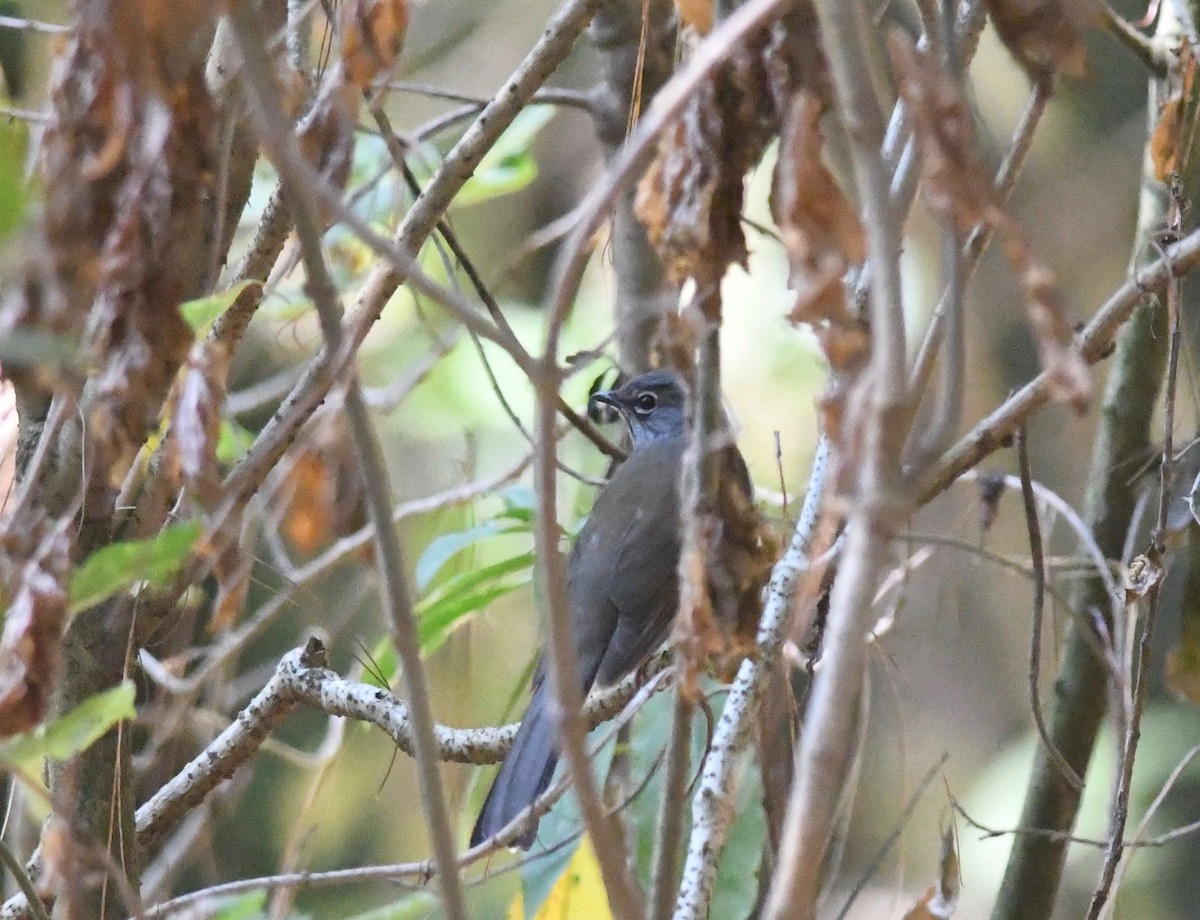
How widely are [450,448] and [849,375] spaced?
501 cm

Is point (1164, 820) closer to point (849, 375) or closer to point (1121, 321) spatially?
point (1121, 321)

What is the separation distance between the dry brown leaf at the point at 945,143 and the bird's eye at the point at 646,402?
3229 mm

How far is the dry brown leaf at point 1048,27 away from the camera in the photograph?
3.27 ft

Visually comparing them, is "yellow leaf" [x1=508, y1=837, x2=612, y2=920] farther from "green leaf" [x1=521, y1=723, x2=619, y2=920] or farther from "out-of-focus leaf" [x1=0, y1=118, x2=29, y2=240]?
"out-of-focus leaf" [x1=0, y1=118, x2=29, y2=240]

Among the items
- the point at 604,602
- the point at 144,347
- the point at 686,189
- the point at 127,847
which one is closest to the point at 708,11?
the point at 686,189

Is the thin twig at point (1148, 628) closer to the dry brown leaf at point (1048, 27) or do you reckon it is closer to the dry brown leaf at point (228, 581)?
the dry brown leaf at point (1048, 27)

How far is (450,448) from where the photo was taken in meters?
6.16

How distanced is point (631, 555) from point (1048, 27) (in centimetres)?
308

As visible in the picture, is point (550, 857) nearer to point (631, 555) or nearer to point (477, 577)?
point (477, 577)

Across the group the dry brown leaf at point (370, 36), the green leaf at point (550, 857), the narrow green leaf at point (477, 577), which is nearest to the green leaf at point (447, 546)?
the narrow green leaf at point (477, 577)

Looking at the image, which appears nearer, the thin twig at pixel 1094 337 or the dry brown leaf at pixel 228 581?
the dry brown leaf at pixel 228 581

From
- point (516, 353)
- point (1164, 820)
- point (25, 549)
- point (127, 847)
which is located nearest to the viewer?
point (516, 353)

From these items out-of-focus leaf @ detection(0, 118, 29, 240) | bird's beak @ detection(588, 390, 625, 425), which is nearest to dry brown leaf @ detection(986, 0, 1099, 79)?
out-of-focus leaf @ detection(0, 118, 29, 240)

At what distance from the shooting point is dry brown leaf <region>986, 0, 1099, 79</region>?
998mm
